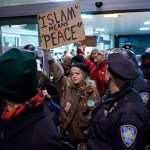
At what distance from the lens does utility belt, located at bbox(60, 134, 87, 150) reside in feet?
8.50

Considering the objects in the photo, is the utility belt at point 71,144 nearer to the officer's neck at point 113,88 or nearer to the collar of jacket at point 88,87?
the collar of jacket at point 88,87

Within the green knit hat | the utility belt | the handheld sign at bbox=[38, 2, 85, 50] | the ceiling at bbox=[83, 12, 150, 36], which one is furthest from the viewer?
the ceiling at bbox=[83, 12, 150, 36]

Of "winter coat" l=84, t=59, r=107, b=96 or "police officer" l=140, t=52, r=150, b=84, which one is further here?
"winter coat" l=84, t=59, r=107, b=96

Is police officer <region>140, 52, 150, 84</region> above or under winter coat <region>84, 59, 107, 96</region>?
above

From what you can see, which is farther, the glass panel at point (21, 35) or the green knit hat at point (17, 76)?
the glass panel at point (21, 35)

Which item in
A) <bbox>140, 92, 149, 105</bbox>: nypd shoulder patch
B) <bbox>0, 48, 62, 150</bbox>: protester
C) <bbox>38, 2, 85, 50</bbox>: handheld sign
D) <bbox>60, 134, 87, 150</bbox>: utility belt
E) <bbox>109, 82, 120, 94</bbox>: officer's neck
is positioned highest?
<bbox>38, 2, 85, 50</bbox>: handheld sign

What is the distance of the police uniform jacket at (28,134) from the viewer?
112 centimetres

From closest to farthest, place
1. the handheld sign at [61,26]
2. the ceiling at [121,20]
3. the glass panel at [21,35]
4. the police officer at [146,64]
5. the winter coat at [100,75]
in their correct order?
the handheld sign at [61,26], the police officer at [146,64], the winter coat at [100,75], the glass panel at [21,35], the ceiling at [121,20]

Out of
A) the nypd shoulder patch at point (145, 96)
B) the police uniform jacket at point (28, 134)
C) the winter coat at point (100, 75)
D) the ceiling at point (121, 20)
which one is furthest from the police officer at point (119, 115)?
the ceiling at point (121, 20)

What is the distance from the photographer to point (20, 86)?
113cm

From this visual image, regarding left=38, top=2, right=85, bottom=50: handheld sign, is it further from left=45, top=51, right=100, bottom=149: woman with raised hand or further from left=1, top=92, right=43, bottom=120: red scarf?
left=1, top=92, right=43, bottom=120: red scarf

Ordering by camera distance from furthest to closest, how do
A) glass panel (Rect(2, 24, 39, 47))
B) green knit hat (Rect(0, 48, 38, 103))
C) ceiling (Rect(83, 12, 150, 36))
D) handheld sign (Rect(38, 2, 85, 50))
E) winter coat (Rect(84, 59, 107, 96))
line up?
1. ceiling (Rect(83, 12, 150, 36))
2. glass panel (Rect(2, 24, 39, 47))
3. winter coat (Rect(84, 59, 107, 96))
4. handheld sign (Rect(38, 2, 85, 50))
5. green knit hat (Rect(0, 48, 38, 103))

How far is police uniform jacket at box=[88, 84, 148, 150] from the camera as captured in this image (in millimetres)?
1685

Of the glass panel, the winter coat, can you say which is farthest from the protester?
the glass panel
